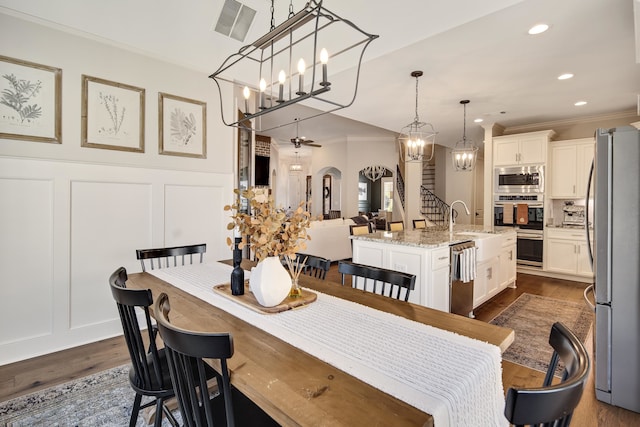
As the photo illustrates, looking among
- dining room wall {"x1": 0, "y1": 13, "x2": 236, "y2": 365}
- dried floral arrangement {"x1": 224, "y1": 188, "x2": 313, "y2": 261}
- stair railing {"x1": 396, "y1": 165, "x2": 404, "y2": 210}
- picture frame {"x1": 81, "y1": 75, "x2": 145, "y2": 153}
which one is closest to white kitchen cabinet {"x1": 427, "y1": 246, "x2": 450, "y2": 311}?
dried floral arrangement {"x1": 224, "y1": 188, "x2": 313, "y2": 261}

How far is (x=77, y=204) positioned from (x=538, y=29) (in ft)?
14.0

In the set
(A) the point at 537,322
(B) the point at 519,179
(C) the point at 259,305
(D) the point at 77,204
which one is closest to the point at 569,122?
(B) the point at 519,179

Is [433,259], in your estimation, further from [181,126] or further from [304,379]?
[181,126]

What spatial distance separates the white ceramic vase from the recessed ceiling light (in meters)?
2.95

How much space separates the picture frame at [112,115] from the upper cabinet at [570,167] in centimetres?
635

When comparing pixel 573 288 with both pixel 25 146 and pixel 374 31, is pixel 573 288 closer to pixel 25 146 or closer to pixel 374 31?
pixel 374 31

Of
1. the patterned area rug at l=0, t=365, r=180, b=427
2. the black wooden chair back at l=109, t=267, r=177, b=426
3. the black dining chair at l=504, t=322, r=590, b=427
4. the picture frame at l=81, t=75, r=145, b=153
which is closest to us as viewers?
the black dining chair at l=504, t=322, r=590, b=427

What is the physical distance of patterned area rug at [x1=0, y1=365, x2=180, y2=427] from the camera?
1869 mm

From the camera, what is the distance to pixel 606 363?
213 centimetres

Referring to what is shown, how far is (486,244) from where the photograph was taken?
372cm

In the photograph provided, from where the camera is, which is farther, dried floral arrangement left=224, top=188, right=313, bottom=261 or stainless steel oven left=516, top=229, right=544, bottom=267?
stainless steel oven left=516, top=229, right=544, bottom=267

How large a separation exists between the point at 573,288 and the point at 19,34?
7.14 metres

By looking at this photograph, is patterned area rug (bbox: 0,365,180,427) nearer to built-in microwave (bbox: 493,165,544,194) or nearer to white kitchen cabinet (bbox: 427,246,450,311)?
white kitchen cabinet (bbox: 427,246,450,311)

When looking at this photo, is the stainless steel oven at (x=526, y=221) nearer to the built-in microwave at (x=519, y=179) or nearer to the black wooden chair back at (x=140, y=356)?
the built-in microwave at (x=519, y=179)
